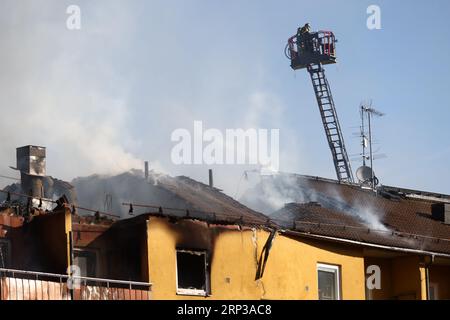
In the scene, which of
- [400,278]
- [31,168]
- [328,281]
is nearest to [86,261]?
[31,168]

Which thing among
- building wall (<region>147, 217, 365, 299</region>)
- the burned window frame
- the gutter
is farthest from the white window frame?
the gutter

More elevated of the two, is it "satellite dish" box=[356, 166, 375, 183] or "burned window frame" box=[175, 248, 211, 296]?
"satellite dish" box=[356, 166, 375, 183]

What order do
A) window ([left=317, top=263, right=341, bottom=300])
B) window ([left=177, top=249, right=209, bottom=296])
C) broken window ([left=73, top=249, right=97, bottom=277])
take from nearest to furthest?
broken window ([left=73, top=249, right=97, bottom=277]), window ([left=177, top=249, right=209, bottom=296]), window ([left=317, top=263, right=341, bottom=300])

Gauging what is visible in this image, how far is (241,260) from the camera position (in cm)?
3747

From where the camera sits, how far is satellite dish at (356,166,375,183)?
53.0m

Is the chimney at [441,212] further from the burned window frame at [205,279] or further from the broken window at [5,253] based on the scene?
the broken window at [5,253]

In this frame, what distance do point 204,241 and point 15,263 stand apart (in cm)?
573

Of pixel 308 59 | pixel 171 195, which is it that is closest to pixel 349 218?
pixel 171 195

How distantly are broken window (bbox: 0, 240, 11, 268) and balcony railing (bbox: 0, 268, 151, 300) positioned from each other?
1.02 m

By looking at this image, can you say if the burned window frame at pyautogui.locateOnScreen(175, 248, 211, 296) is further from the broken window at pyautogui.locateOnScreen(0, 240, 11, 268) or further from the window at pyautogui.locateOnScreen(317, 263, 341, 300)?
the broken window at pyautogui.locateOnScreen(0, 240, 11, 268)

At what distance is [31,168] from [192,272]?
23.2 feet

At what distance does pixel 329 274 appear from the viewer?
40.4 m

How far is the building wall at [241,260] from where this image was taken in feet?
116

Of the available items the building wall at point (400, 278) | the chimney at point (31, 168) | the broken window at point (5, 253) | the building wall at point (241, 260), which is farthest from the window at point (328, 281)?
the broken window at point (5, 253)
